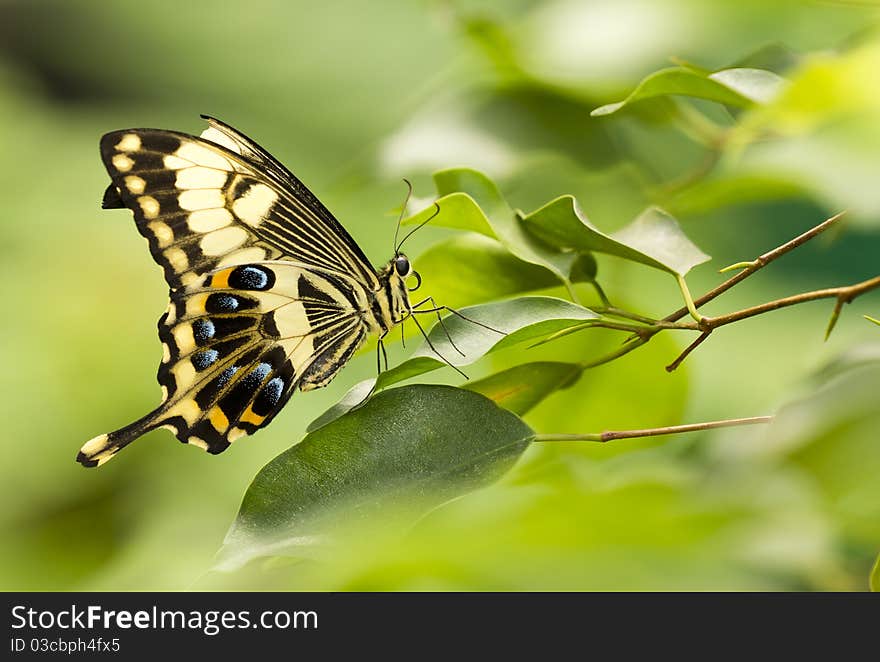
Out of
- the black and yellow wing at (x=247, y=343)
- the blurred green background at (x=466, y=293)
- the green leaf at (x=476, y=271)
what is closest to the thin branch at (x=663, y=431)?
the blurred green background at (x=466, y=293)

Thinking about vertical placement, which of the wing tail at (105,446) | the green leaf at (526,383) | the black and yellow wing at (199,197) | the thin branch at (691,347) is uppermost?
the black and yellow wing at (199,197)

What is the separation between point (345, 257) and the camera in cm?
84

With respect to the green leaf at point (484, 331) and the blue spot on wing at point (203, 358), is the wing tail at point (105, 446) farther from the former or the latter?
the green leaf at point (484, 331)

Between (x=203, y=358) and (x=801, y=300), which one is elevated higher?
(x=203, y=358)

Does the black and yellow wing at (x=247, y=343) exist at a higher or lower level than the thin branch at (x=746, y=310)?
higher

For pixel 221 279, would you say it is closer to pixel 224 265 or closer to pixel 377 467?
pixel 224 265

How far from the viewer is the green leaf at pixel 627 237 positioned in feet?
2.01

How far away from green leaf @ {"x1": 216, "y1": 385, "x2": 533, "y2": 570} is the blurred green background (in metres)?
0.03

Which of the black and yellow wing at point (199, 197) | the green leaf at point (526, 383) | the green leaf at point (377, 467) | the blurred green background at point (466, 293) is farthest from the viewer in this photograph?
the black and yellow wing at point (199, 197)

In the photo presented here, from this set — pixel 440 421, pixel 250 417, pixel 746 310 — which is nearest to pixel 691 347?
pixel 746 310

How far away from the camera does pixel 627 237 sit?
0.67 meters

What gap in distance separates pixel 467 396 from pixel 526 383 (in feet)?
0.27

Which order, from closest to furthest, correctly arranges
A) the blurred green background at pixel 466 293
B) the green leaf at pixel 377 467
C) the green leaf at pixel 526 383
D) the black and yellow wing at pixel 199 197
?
1. the blurred green background at pixel 466 293
2. the green leaf at pixel 377 467
3. the green leaf at pixel 526 383
4. the black and yellow wing at pixel 199 197

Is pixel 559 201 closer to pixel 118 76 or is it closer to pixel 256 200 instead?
pixel 256 200
